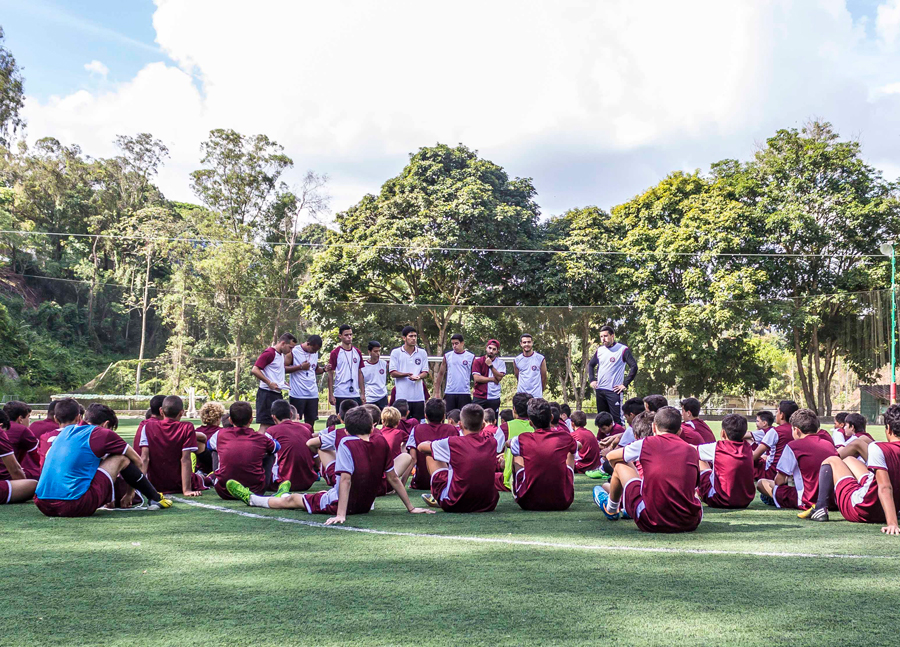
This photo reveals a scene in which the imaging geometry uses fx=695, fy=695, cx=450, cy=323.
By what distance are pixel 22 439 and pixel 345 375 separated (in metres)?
4.44

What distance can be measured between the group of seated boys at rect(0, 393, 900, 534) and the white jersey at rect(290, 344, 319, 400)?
226 centimetres

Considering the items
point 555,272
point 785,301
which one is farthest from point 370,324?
point 785,301

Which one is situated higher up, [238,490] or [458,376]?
[458,376]

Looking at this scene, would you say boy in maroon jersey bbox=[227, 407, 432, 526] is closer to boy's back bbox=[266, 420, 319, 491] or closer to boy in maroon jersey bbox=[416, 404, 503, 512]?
boy in maroon jersey bbox=[416, 404, 503, 512]

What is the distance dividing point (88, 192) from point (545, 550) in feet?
134

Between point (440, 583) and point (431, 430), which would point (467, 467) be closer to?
point (431, 430)

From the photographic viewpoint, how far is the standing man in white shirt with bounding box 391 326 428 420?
9641 mm

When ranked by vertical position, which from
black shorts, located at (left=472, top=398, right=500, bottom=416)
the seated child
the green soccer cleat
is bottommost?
the green soccer cleat

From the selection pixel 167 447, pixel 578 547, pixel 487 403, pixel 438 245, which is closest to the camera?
pixel 578 547

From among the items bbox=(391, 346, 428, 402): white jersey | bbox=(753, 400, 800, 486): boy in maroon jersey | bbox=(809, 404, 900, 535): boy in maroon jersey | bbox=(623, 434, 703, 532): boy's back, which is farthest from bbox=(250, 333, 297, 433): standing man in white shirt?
bbox=(809, 404, 900, 535): boy in maroon jersey

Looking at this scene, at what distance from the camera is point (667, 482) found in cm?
444

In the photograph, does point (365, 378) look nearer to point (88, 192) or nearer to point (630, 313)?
point (630, 313)

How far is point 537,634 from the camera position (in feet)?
8.31

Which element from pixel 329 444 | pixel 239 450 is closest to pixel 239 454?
pixel 239 450
